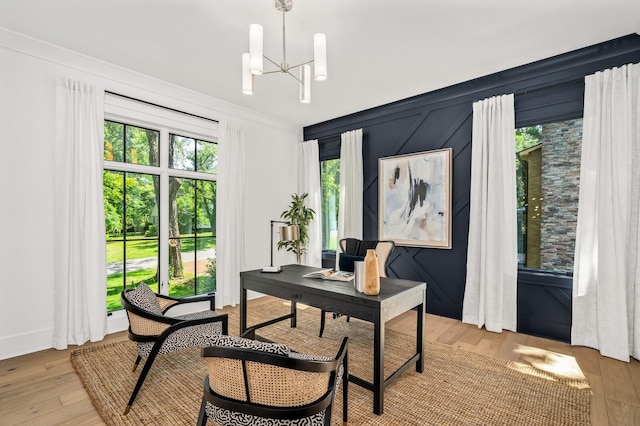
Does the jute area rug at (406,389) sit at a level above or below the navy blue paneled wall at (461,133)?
below

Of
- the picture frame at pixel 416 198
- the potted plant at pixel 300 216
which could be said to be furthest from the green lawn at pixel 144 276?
the picture frame at pixel 416 198

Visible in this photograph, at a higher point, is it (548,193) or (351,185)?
(351,185)

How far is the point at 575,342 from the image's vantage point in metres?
3.07

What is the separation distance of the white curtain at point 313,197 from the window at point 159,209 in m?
1.69

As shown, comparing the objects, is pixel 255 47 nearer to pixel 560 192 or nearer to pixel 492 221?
pixel 492 221

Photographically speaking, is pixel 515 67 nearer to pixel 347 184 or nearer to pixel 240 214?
pixel 347 184

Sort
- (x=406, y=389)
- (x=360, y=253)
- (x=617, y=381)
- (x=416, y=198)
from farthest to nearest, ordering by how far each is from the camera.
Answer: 1. (x=416, y=198)
2. (x=360, y=253)
3. (x=617, y=381)
4. (x=406, y=389)

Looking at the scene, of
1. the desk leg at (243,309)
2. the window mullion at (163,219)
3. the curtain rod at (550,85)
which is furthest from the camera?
the window mullion at (163,219)

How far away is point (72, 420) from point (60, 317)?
1465 mm

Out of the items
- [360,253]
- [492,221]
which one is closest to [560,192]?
[492,221]

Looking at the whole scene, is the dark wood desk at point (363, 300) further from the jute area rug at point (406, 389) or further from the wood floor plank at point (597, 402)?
the wood floor plank at point (597, 402)

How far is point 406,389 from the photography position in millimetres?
2314

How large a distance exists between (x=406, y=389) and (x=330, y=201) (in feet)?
11.8

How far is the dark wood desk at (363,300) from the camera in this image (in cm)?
203
